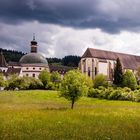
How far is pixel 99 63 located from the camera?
497ft

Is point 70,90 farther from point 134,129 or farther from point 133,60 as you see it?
point 133,60

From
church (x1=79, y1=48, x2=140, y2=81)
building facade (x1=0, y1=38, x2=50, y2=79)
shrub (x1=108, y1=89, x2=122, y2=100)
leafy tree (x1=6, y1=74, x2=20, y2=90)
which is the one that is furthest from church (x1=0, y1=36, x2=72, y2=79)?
shrub (x1=108, y1=89, x2=122, y2=100)

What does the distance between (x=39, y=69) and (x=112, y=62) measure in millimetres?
27174

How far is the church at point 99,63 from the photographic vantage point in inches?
5861

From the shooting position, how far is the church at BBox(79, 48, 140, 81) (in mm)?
148875

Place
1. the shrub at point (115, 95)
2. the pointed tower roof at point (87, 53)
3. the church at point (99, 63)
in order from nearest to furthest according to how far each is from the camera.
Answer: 1. the shrub at point (115, 95)
2. the church at point (99, 63)
3. the pointed tower roof at point (87, 53)

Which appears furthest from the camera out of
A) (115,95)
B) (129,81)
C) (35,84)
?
(129,81)

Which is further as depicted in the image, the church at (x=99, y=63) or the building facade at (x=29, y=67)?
the building facade at (x=29, y=67)

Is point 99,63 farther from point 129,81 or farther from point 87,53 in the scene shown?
point 129,81

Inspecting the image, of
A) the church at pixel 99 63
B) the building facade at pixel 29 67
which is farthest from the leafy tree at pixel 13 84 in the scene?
the church at pixel 99 63

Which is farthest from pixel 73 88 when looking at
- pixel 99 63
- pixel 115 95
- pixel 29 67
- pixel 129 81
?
pixel 29 67

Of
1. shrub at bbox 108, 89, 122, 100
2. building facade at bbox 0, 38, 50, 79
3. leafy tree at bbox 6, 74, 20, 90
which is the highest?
building facade at bbox 0, 38, 50, 79

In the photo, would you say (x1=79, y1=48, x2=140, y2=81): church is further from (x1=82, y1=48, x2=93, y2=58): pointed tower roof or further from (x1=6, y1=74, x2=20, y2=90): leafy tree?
(x1=6, y1=74, x2=20, y2=90): leafy tree

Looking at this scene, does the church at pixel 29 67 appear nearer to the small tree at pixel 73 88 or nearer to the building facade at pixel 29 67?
the building facade at pixel 29 67
